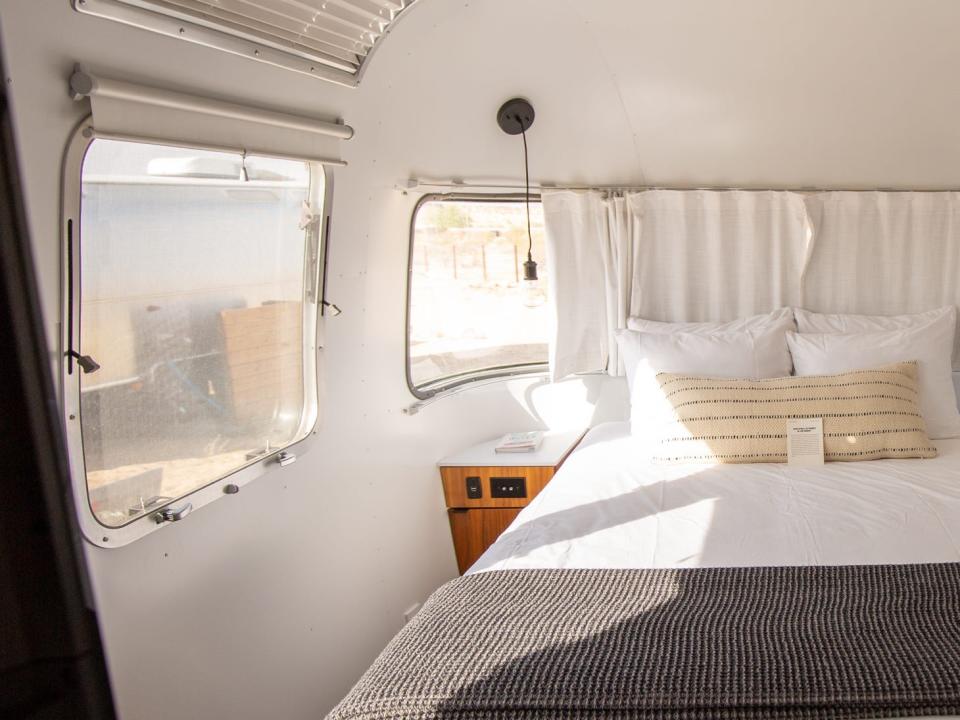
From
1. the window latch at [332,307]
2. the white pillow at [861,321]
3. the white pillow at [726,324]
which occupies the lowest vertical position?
the white pillow at [861,321]

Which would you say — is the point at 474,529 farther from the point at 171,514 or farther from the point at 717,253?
the point at 171,514

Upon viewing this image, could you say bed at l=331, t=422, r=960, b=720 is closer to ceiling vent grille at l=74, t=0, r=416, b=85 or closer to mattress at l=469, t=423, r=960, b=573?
mattress at l=469, t=423, r=960, b=573

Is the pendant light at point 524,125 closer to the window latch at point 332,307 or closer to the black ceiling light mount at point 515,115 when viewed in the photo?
the black ceiling light mount at point 515,115

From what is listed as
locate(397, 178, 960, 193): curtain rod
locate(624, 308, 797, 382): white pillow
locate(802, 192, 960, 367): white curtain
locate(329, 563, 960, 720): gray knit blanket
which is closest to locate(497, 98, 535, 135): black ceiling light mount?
locate(397, 178, 960, 193): curtain rod

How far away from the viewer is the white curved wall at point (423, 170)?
6.38 feet

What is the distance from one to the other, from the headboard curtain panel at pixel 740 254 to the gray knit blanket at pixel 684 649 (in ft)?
5.98

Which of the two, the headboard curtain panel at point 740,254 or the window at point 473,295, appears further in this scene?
Answer: the window at point 473,295

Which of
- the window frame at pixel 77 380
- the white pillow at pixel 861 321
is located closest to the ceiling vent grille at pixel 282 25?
the window frame at pixel 77 380

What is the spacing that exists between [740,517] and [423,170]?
174 cm

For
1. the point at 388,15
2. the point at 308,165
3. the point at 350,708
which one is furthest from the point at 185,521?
the point at 388,15

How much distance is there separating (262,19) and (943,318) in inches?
107

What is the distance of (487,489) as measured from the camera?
337cm

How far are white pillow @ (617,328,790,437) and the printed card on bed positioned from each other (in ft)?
1.25

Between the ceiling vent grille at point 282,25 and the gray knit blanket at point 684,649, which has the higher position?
the ceiling vent grille at point 282,25
